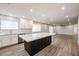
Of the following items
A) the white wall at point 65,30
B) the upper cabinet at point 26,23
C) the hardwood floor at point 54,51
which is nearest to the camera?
the white wall at point 65,30

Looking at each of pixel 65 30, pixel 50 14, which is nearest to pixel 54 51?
pixel 65 30

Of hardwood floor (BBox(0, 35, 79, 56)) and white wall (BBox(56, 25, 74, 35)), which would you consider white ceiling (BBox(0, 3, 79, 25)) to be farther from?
hardwood floor (BBox(0, 35, 79, 56))

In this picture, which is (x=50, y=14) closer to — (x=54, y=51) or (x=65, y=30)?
(x=65, y=30)

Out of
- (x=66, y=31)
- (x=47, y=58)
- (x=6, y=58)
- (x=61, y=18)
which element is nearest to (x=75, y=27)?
(x=66, y=31)

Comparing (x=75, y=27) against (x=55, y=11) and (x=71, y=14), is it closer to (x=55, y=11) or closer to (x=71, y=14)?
(x=71, y=14)

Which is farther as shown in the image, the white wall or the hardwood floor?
the hardwood floor

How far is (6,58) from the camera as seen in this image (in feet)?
6.96

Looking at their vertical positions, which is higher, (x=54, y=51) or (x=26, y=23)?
(x=26, y=23)

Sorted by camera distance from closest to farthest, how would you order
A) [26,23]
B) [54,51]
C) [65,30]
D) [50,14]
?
[65,30]
[50,14]
[54,51]
[26,23]

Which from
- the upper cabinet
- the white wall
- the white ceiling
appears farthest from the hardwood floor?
the upper cabinet

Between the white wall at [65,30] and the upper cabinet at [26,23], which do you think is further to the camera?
the upper cabinet at [26,23]

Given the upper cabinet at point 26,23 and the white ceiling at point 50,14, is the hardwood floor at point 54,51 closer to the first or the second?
the white ceiling at point 50,14

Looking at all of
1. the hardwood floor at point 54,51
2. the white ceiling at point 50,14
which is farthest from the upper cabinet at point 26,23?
the hardwood floor at point 54,51

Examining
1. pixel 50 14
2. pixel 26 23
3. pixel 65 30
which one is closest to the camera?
pixel 65 30
